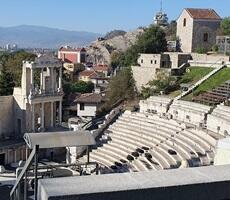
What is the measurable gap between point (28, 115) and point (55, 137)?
545 inches

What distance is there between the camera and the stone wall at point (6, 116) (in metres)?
31.3

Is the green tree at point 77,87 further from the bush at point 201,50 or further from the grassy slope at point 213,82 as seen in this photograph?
the grassy slope at point 213,82

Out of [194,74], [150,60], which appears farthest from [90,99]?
[194,74]

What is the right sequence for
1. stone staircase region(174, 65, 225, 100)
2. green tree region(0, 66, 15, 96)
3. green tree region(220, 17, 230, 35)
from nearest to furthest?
stone staircase region(174, 65, 225, 100) → green tree region(0, 66, 15, 96) → green tree region(220, 17, 230, 35)

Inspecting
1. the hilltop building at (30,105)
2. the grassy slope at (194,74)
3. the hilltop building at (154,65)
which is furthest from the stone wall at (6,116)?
the hilltop building at (154,65)

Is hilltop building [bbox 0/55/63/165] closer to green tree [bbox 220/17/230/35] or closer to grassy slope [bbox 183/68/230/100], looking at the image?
grassy slope [bbox 183/68/230/100]

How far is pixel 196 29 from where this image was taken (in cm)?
4528

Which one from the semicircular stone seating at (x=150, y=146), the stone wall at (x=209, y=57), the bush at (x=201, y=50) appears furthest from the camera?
the bush at (x=201, y=50)

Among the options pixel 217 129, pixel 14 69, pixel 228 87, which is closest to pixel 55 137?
pixel 217 129

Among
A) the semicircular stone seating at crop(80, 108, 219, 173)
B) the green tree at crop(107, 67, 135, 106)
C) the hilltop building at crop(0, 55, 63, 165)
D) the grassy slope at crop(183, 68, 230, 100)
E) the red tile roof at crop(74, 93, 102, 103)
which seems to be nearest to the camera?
the semicircular stone seating at crop(80, 108, 219, 173)

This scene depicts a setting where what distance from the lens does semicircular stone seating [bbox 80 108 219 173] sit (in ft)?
74.5

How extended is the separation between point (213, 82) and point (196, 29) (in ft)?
41.8

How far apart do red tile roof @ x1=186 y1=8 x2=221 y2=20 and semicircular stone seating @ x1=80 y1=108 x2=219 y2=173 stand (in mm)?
17500

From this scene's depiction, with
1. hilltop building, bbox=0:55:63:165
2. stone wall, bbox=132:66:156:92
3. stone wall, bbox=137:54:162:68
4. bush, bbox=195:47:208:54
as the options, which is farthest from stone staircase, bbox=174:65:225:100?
hilltop building, bbox=0:55:63:165
